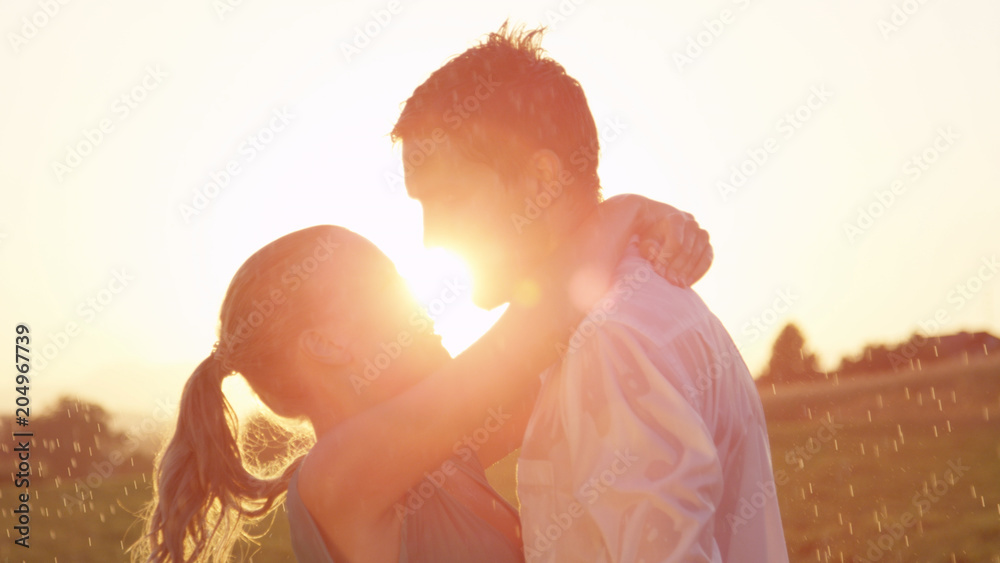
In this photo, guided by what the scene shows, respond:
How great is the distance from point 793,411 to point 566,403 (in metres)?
14.7

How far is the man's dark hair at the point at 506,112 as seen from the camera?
255 centimetres

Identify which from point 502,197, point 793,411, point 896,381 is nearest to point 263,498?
point 502,197

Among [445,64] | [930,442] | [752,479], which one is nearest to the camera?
[752,479]

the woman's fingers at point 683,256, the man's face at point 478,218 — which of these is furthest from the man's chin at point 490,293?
the woman's fingers at point 683,256

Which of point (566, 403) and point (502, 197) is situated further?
point (502, 197)

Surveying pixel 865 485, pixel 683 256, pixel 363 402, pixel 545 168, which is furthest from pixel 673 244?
pixel 865 485

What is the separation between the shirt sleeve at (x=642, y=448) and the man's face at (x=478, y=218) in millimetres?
648

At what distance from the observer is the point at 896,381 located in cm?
1520

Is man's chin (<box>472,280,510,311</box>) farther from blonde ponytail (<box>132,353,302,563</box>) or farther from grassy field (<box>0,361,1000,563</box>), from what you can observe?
grassy field (<box>0,361,1000,563</box>)

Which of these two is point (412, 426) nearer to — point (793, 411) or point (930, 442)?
point (793, 411)

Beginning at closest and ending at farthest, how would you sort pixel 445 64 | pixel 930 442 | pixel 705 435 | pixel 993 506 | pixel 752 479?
pixel 705 435
pixel 752 479
pixel 445 64
pixel 993 506
pixel 930 442

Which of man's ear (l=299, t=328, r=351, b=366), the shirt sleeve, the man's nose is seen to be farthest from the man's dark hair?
the shirt sleeve

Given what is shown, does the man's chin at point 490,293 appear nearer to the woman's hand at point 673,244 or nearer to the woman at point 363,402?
the woman at point 363,402

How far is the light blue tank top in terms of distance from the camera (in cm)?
228
